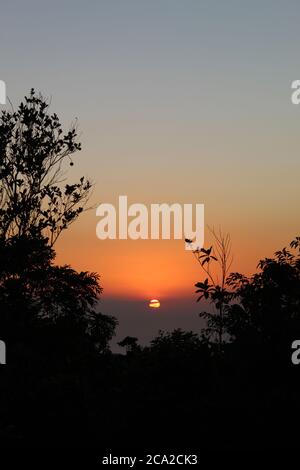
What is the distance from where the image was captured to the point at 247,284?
16.0m

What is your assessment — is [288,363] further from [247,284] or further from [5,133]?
[5,133]

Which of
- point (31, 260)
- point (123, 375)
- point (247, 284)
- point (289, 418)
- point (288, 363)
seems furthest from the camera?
point (31, 260)

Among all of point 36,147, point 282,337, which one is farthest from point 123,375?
point 36,147

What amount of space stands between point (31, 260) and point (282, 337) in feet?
51.8

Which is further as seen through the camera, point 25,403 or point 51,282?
point 51,282

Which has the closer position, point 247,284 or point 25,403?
point 25,403

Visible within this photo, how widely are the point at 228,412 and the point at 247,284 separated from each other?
5.32 meters

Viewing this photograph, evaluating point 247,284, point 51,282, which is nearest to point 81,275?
point 51,282

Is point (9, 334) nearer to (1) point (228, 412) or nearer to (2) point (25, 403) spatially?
(2) point (25, 403)

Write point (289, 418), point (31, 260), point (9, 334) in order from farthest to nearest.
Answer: point (31, 260) < point (9, 334) < point (289, 418)

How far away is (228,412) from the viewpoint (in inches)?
436
